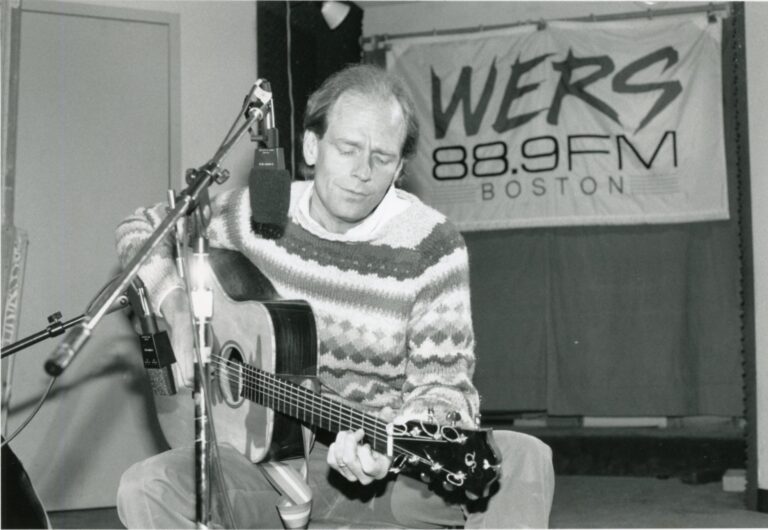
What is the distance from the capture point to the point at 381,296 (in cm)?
221

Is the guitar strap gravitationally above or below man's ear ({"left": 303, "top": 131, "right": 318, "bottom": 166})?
below

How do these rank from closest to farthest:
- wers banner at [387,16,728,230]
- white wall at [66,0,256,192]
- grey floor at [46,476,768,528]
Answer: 1. grey floor at [46,476,768,528]
2. white wall at [66,0,256,192]
3. wers banner at [387,16,728,230]

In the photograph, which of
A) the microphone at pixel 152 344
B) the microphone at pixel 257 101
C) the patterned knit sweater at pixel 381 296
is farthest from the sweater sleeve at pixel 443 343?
the microphone at pixel 257 101

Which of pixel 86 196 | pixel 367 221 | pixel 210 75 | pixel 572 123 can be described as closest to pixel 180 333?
pixel 367 221

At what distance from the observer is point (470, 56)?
5.54m

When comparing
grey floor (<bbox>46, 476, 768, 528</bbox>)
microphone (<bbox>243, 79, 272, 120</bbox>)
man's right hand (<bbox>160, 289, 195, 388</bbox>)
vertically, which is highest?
microphone (<bbox>243, 79, 272, 120</bbox>)

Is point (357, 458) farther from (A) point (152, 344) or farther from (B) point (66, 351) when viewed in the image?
(B) point (66, 351)

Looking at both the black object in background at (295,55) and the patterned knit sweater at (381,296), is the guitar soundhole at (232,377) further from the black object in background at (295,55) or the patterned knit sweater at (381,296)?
the black object in background at (295,55)

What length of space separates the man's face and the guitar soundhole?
41cm

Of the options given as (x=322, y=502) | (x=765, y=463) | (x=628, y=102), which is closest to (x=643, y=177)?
(x=628, y=102)

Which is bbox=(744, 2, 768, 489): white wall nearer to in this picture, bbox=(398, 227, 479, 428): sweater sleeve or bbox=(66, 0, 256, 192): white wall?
bbox=(66, 0, 256, 192): white wall

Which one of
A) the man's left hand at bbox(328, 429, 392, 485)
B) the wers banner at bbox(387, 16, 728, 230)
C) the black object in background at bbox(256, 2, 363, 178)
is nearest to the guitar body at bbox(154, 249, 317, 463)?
the man's left hand at bbox(328, 429, 392, 485)

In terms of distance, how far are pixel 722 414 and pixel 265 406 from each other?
379 cm

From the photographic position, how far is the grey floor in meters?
3.88
